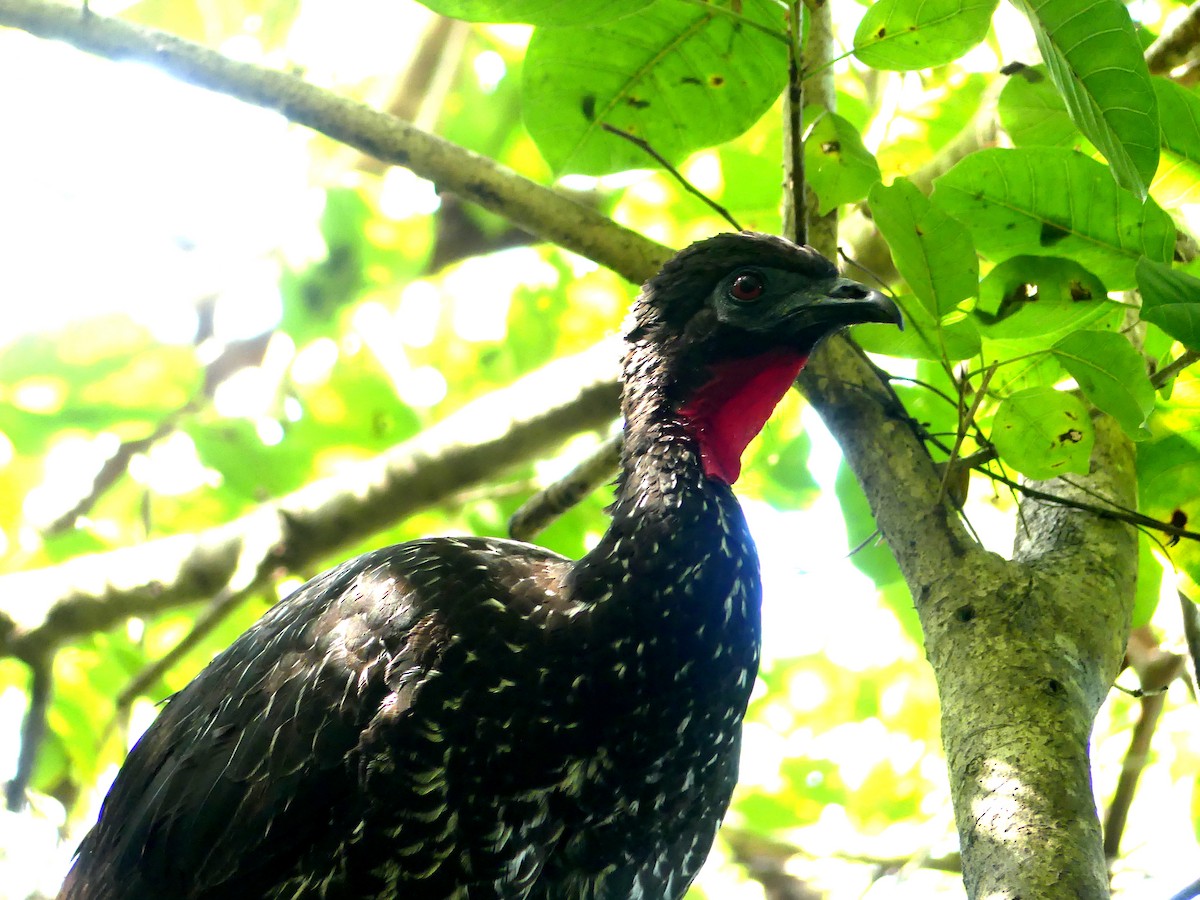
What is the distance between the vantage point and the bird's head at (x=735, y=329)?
2807 millimetres

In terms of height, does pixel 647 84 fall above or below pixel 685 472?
above

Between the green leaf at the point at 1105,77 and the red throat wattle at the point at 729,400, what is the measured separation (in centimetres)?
91

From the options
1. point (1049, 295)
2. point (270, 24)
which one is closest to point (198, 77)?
point (1049, 295)

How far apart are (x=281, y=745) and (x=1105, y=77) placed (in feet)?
6.54

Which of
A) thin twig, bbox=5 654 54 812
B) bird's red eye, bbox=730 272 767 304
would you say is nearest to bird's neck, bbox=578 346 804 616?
bird's red eye, bbox=730 272 767 304

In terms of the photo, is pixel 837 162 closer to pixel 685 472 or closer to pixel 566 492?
pixel 685 472

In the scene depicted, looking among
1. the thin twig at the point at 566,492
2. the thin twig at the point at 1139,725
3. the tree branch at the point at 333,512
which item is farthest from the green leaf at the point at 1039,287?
the tree branch at the point at 333,512

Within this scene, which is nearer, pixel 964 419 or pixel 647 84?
pixel 964 419

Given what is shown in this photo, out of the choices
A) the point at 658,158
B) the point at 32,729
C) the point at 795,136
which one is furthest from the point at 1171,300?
the point at 32,729

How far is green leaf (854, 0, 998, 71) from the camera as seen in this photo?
2.47m

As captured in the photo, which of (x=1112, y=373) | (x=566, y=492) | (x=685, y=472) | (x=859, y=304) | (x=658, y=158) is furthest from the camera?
(x=566, y=492)

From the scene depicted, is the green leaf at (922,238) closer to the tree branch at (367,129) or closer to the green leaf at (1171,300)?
the green leaf at (1171,300)

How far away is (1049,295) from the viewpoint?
240 centimetres

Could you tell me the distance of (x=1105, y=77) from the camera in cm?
212
